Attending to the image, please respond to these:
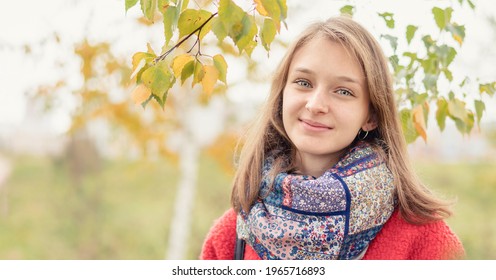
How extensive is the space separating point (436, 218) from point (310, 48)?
0.49 metres

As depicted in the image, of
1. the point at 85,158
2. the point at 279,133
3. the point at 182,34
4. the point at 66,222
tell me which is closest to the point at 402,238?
the point at 279,133

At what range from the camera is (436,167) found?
7.04 metres

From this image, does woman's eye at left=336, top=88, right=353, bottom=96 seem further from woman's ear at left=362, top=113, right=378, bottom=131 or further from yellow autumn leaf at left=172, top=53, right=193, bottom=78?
yellow autumn leaf at left=172, top=53, right=193, bottom=78

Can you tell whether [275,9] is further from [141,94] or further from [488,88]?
[488,88]

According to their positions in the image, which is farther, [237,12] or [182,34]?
[182,34]

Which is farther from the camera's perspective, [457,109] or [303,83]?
[457,109]

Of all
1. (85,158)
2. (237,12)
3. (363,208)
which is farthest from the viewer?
(85,158)

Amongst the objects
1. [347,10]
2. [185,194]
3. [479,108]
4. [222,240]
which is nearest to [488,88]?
[479,108]

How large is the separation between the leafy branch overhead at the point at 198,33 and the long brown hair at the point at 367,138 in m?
0.38

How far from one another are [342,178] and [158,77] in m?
0.50

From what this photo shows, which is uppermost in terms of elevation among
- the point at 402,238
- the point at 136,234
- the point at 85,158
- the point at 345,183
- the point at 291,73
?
the point at 291,73

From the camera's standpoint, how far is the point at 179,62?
3.49 feet

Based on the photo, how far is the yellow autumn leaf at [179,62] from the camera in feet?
3.48

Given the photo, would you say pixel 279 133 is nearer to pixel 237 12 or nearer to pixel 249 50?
pixel 249 50
